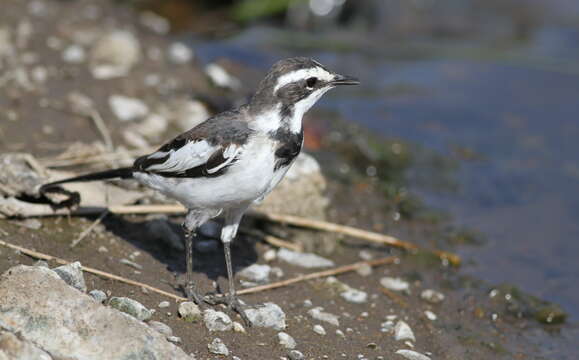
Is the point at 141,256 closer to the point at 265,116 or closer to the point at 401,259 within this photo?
the point at 265,116

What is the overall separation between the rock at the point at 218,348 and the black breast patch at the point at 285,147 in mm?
1203

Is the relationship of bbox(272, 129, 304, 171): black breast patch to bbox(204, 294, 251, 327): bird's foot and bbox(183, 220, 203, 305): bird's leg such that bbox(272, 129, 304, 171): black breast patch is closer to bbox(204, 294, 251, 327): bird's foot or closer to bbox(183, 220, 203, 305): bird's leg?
bbox(183, 220, 203, 305): bird's leg

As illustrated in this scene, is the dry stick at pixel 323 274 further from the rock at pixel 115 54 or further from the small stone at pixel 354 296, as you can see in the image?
the rock at pixel 115 54

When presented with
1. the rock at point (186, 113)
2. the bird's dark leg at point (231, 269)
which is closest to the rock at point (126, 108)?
the rock at point (186, 113)

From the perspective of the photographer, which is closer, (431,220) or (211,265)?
(211,265)

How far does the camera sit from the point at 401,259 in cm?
720

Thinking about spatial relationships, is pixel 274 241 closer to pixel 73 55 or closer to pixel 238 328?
pixel 238 328

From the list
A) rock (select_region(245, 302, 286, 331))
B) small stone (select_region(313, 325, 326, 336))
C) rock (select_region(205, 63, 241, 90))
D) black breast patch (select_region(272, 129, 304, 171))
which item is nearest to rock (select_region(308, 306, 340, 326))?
small stone (select_region(313, 325, 326, 336))

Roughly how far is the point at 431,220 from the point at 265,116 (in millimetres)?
2960

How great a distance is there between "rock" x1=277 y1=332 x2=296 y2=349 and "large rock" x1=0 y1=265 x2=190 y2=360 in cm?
104

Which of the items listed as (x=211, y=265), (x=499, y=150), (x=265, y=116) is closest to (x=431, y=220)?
(x=499, y=150)

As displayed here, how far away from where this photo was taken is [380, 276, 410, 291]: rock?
22.0 feet

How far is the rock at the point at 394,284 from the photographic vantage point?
6.71m

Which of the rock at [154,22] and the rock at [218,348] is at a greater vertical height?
the rock at [154,22]
